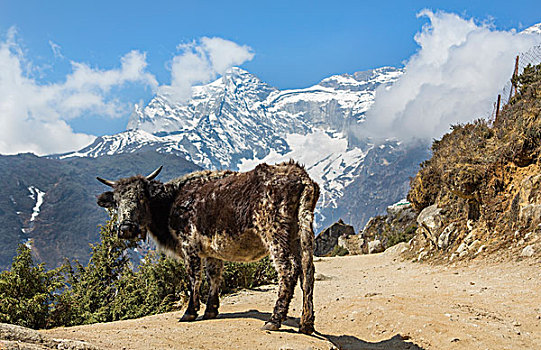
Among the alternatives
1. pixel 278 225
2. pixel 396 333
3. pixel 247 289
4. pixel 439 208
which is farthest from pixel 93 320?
pixel 439 208

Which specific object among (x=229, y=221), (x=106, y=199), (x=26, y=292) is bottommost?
(x=26, y=292)

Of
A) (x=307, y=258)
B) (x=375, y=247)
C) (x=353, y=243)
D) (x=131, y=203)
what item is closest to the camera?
(x=307, y=258)

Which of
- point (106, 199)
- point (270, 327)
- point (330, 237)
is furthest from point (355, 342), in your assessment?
point (330, 237)

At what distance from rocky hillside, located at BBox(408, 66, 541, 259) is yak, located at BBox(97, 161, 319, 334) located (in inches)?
361

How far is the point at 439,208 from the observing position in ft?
68.8

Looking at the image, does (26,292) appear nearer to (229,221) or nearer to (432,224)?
(229,221)

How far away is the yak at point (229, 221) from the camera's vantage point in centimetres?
714

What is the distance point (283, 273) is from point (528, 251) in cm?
953

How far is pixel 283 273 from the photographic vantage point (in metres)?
7.07

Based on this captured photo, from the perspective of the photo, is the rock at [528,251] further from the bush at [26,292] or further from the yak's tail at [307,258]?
the bush at [26,292]

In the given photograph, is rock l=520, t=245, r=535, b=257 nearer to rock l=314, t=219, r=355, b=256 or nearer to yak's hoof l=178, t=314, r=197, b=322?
yak's hoof l=178, t=314, r=197, b=322

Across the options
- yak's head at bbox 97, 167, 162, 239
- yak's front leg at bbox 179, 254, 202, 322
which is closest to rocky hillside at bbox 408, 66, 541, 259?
yak's front leg at bbox 179, 254, 202, 322

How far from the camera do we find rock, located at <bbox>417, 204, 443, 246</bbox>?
1935 cm

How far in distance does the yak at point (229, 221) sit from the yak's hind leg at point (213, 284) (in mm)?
18
